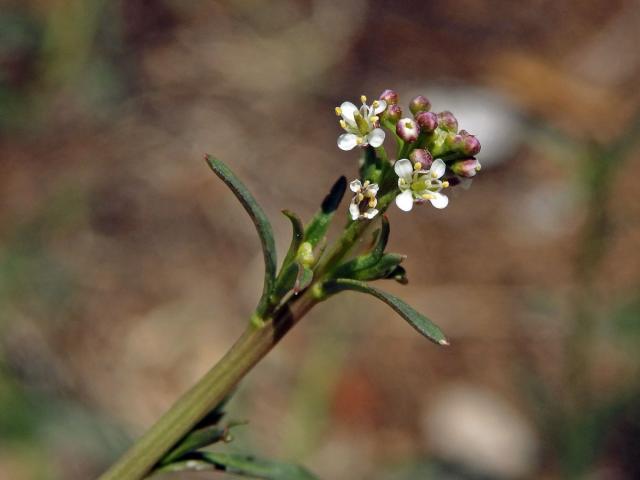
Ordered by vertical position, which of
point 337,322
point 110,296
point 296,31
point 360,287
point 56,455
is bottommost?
point 360,287

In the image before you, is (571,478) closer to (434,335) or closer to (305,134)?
(434,335)

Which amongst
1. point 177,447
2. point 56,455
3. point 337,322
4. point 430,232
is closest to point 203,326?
point 337,322

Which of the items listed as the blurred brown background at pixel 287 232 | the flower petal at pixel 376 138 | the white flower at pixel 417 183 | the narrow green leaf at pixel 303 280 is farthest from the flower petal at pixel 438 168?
Answer: the blurred brown background at pixel 287 232

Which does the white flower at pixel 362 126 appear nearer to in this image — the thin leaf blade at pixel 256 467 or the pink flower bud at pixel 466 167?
the pink flower bud at pixel 466 167

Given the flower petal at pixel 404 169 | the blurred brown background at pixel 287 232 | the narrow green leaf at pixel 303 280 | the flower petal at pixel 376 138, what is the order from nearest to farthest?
the narrow green leaf at pixel 303 280
the flower petal at pixel 404 169
the flower petal at pixel 376 138
the blurred brown background at pixel 287 232

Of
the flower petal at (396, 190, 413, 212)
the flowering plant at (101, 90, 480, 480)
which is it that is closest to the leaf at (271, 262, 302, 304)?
the flowering plant at (101, 90, 480, 480)

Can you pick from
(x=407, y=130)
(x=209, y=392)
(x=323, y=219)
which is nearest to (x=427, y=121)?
(x=407, y=130)

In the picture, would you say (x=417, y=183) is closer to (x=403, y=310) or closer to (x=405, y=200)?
(x=405, y=200)
